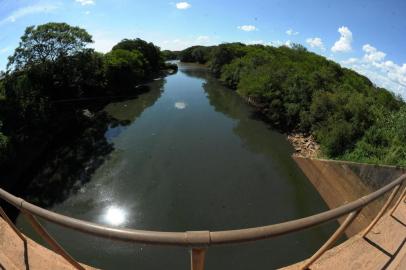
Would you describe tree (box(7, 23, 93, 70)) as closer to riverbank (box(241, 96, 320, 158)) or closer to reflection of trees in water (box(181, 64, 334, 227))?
reflection of trees in water (box(181, 64, 334, 227))

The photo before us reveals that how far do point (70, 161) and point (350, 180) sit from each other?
1473 cm

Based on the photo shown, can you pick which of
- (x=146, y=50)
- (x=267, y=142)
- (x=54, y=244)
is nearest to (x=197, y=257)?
(x=54, y=244)

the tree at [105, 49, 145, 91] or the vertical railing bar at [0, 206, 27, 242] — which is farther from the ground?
the vertical railing bar at [0, 206, 27, 242]

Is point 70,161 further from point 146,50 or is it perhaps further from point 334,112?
point 146,50

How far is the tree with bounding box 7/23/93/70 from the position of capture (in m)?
25.8

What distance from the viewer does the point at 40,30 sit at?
26.9m

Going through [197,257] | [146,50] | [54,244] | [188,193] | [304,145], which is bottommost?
[188,193]

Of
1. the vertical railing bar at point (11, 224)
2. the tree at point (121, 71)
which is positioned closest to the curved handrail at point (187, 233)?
the vertical railing bar at point (11, 224)

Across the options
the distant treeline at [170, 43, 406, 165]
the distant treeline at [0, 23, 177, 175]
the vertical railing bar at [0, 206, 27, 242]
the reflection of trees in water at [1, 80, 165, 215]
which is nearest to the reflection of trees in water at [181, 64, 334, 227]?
the distant treeline at [170, 43, 406, 165]

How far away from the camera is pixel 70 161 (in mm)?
16531

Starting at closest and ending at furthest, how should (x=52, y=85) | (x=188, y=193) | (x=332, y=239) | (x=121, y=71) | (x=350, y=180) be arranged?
1. (x=332, y=239)
2. (x=350, y=180)
3. (x=188, y=193)
4. (x=52, y=85)
5. (x=121, y=71)

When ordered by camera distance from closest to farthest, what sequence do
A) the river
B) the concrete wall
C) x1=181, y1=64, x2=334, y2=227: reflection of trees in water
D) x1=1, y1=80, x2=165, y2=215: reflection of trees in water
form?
the river, the concrete wall, x1=1, y1=80, x2=165, y2=215: reflection of trees in water, x1=181, y1=64, x2=334, y2=227: reflection of trees in water

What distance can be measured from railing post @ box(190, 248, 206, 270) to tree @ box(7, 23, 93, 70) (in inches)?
1105

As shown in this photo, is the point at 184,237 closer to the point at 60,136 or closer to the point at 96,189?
the point at 96,189
